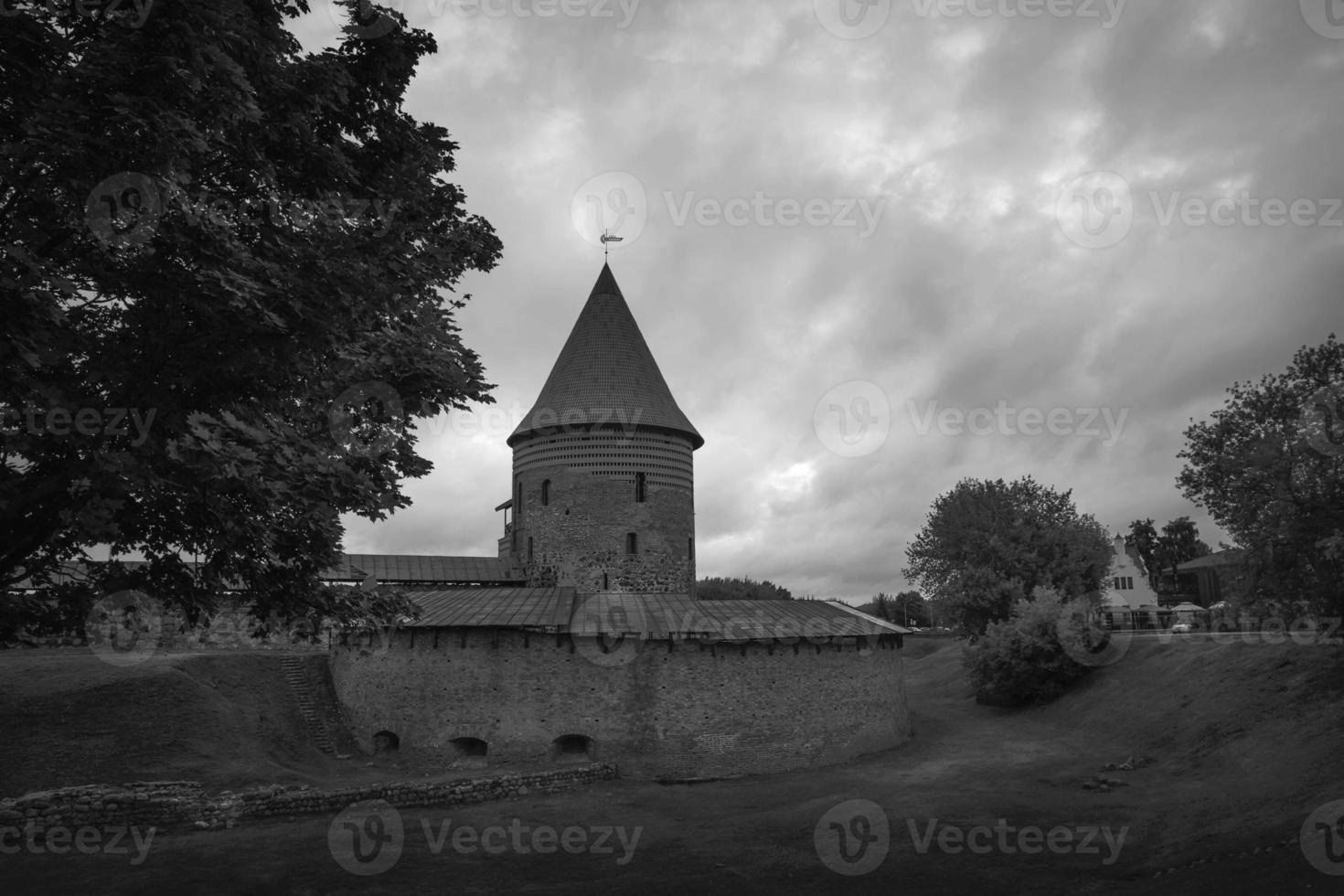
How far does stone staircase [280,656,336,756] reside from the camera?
70.5 feet

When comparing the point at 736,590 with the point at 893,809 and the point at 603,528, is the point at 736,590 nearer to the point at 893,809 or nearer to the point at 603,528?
the point at 603,528

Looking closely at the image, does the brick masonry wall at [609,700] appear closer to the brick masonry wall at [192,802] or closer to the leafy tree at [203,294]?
the brick masonry wall at [192,802]

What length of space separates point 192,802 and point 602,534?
516 inches

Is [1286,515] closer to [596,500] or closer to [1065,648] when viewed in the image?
[1065,648]

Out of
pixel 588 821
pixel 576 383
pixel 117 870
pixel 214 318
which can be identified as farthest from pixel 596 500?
pixel 214 318

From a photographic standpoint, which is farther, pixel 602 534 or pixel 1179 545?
pixel 1179 545

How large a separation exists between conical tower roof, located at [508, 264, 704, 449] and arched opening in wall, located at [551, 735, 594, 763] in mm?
9870

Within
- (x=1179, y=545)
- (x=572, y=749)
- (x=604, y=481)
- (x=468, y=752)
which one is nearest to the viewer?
(x=572, y=749)

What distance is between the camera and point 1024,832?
14.2 metres

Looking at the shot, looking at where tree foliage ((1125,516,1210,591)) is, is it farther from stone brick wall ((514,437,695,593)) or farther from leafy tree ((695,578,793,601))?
stone brick wall ((514,437,695,593))

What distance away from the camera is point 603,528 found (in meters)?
26.0

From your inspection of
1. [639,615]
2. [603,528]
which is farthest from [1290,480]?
[603,528]

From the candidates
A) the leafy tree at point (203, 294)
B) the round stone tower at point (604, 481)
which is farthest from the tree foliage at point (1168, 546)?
the leafy tree at point (203, 294)

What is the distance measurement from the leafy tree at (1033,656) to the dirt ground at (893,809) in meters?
Answer: 3.28
